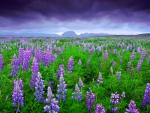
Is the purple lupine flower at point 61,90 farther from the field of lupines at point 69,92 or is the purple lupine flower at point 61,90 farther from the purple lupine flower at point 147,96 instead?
the purple lupine flower at point 147,96

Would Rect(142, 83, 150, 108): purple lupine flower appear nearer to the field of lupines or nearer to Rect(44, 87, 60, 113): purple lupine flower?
the field of lupines

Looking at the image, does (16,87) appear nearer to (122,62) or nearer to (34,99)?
(34,99)

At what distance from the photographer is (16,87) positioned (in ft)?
11.3

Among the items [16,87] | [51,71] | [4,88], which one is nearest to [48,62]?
[51,71]

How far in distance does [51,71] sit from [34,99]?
1646 millimetres

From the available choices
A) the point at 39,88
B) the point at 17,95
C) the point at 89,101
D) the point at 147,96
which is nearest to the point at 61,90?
the point at 39,88

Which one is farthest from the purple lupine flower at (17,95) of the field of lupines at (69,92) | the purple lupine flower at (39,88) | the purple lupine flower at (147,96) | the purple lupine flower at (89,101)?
the purple lupine flower at (147,96)

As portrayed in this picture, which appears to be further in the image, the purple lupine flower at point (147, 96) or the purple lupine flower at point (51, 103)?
the purple lupine flower at point (147, 96)

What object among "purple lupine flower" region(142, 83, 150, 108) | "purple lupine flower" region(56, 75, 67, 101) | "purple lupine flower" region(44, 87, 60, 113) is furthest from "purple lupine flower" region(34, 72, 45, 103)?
"purple lupine flower" region(142, 83, 150, 108)

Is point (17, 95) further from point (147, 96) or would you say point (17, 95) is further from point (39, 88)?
point (147, 96)

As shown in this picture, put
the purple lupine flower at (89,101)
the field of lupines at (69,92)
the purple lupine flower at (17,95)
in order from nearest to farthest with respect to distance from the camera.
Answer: the purple lupine flower at (17,95) < the field of lupines at (69,92) < the purple lupine flower at (89,101)

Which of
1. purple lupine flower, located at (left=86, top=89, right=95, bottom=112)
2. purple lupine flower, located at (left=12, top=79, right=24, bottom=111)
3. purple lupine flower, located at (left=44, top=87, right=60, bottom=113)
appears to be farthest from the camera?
purple lupine flower, located at (left=86, top=89, right=95, bottom=112)

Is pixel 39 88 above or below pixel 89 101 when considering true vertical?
above

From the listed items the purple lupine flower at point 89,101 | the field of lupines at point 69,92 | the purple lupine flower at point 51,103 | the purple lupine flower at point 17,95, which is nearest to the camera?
the purple lupine flower at point 51,103
